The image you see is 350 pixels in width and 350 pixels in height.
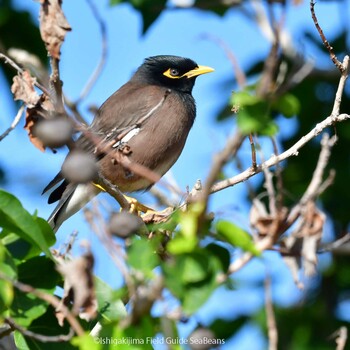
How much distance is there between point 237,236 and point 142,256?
27 cm

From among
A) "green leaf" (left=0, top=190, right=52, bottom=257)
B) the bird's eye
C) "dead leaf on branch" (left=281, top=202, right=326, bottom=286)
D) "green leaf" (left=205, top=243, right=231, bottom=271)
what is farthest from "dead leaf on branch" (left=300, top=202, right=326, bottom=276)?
the bird's eye

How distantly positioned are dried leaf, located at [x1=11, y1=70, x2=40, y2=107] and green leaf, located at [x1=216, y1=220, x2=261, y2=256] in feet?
2.63

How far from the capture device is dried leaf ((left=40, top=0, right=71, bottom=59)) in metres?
2.85

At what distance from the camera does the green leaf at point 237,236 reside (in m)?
2.49

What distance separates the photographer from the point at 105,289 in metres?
3.38

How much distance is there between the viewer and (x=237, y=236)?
2.51 metres

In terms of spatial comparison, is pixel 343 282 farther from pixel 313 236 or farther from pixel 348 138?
pixel 313 236

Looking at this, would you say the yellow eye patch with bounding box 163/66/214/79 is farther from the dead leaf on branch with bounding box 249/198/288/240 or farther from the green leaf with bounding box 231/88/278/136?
the green leaf with bounding box 231/88/278/136

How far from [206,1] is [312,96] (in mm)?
1754

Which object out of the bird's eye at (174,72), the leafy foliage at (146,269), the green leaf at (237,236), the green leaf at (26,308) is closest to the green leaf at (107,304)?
the leafy foliage at (146,269)

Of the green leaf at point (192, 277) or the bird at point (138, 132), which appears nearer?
the green leaf at point (192, 277)

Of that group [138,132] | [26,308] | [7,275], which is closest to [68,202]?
[138,132]

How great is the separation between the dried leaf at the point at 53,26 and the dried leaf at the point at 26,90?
0.18m

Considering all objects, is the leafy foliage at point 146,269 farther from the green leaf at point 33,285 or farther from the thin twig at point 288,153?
the thin twig at point 288,153
